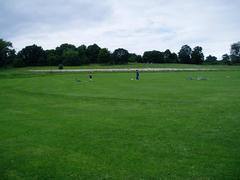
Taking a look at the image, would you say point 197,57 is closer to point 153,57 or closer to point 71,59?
point 153,57

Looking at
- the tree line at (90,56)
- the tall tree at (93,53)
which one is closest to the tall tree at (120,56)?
the tree line at (90,56)

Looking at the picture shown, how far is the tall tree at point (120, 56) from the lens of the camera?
419 feet

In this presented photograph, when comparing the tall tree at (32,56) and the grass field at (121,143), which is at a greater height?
the tall tree at (32,56)

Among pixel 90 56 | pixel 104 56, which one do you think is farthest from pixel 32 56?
pixel 104 56

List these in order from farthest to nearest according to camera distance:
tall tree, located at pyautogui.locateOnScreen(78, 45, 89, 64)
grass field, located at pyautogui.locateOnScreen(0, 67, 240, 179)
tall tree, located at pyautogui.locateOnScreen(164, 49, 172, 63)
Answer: tall tree, located at pyautogui.locateOnScreen(164, 49, 172, 63)
tall tree, located at pyautogui.locateOnScreen(78, 45, 89, 64)
grass field, located at pyautogui.locateOnScreen(0, 67, 240, 179)

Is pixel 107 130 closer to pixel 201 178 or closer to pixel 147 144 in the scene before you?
pixel 147 144

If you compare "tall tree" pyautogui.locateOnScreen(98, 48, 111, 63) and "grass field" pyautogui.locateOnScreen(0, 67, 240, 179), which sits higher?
"tall tree" pyautogui.locateOnScreen(98, 48, 111, 63)

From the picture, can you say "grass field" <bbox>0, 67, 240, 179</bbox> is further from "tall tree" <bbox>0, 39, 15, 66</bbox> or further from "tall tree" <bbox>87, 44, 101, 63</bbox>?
"tall tree" <bbox>87, 44, 101, 63</bbox>

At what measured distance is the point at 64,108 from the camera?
16.6 m

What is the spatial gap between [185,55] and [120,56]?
37.5 meters

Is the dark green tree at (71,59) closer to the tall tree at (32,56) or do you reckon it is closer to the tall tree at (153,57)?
the tall tree at (32,56)

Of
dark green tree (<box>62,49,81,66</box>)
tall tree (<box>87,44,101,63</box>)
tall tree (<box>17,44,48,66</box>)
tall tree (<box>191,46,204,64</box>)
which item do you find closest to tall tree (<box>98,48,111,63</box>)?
dark green tree (<box>62,49,81,66</box>)

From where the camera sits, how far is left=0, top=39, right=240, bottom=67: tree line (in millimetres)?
109463

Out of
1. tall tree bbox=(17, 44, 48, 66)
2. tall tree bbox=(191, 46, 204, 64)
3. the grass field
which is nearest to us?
the grass field
